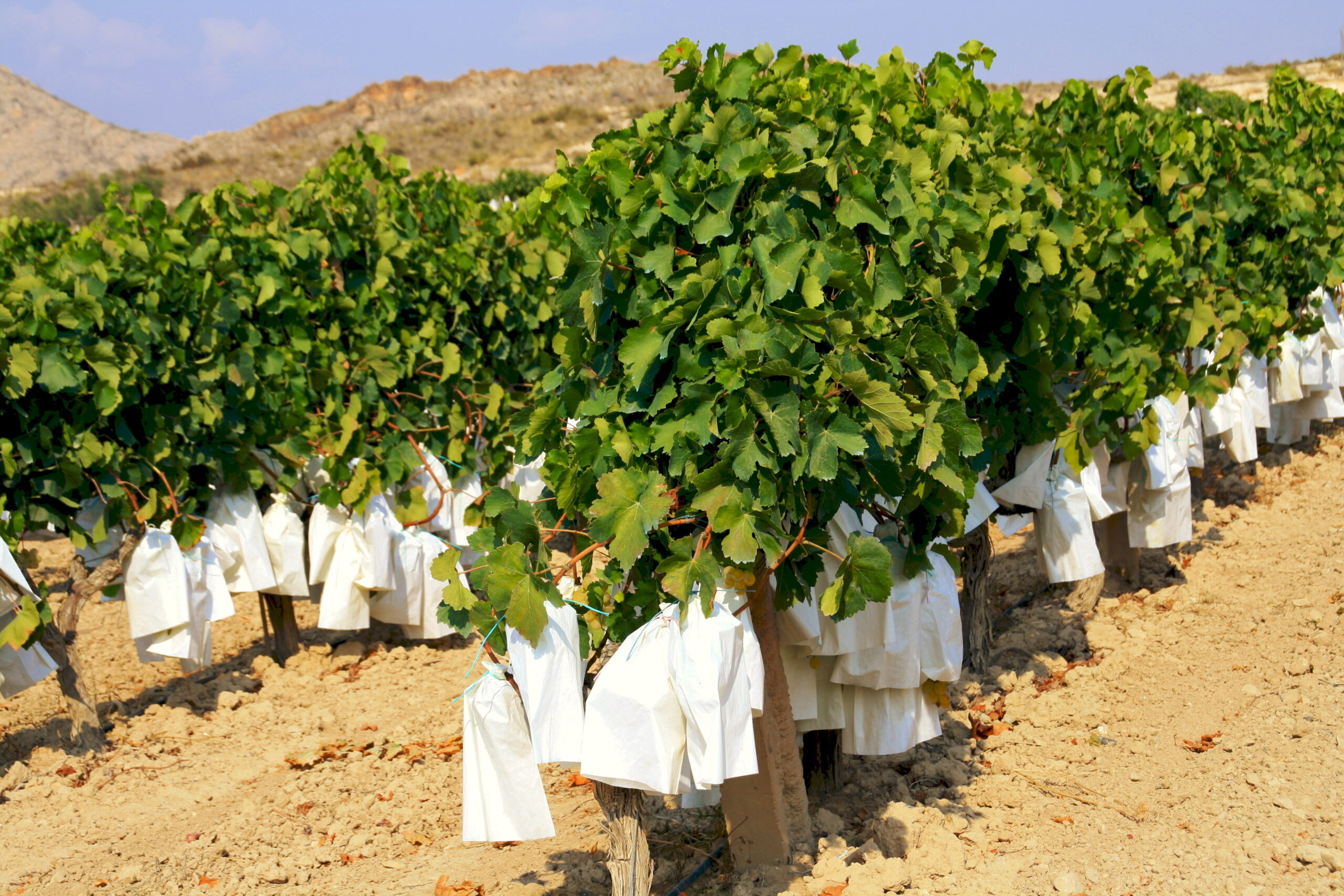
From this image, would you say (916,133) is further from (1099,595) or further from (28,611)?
(28,611)

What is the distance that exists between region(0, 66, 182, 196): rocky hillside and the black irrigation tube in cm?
6163

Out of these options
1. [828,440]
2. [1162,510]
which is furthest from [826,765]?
[1162,510]

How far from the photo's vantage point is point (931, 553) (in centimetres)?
355

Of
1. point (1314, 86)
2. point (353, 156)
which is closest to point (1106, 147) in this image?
point (353, 156)

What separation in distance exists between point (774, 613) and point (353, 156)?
480 centimetres

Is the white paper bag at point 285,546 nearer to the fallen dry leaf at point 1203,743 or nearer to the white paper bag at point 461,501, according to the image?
the white paper bag at point 461,501

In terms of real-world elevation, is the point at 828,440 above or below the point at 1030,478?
above

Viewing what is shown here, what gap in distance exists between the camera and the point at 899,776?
3842mm

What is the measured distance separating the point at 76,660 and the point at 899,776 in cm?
372

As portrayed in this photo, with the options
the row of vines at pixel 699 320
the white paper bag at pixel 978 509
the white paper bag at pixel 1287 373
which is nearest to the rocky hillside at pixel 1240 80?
the white paper bag at pixel 1287 373

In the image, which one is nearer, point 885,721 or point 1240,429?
point 885,721

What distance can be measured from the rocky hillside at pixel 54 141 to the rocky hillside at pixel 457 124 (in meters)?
7.51

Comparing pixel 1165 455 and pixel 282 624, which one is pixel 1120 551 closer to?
pixel 1165 455

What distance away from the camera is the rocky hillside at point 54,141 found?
189 feet
